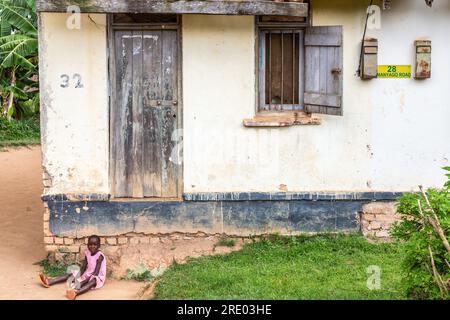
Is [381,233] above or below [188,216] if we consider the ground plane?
below

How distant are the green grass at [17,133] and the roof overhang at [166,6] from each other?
38.2 ft

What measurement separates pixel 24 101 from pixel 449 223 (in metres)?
16.9

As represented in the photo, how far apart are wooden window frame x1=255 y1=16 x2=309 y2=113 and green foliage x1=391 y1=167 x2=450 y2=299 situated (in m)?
3.35

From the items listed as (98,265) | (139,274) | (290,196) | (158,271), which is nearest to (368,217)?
(290,196)

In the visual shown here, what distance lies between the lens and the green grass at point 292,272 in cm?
708

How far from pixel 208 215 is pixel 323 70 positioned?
2.16 m

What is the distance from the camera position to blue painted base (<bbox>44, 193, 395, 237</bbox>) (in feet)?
29.1

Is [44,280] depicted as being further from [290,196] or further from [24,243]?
[290,196]

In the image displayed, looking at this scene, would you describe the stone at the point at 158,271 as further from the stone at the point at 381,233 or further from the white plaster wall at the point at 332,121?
the stone at the point at 381,233

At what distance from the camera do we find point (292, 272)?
7848 mm

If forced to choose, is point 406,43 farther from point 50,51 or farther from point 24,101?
point 24,101

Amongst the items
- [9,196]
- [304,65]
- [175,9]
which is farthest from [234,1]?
[9,196]

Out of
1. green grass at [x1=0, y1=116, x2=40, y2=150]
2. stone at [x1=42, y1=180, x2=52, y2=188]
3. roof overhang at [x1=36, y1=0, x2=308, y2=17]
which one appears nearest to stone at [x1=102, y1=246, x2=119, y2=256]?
stone at [x1=42, y1=180, x2=52, y2=188]

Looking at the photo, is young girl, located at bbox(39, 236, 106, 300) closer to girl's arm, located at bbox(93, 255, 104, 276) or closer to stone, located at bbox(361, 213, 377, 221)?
girl's arm, located at bbox(93, 255, 104, 276)
